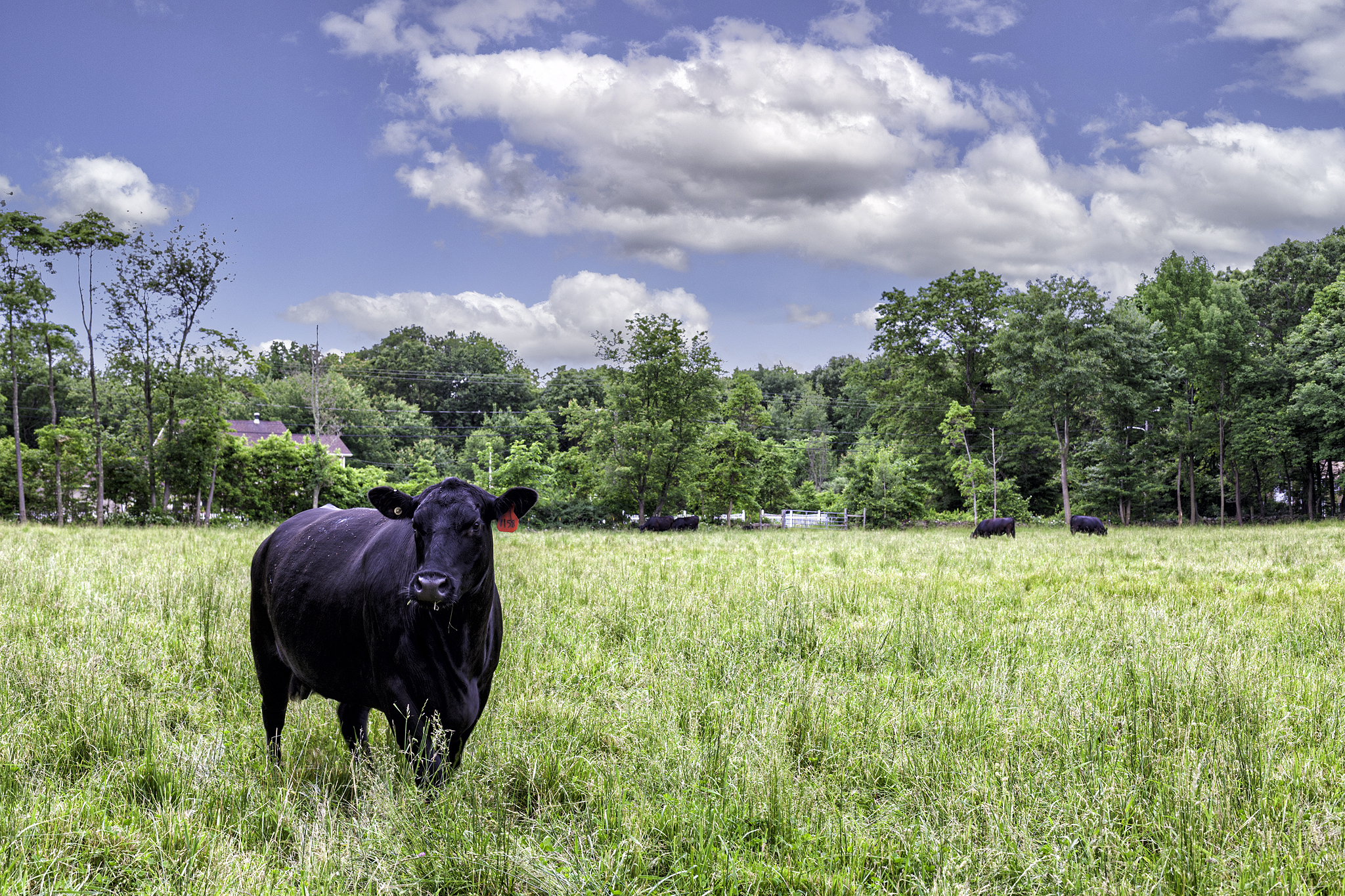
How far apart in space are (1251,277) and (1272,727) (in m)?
61.6

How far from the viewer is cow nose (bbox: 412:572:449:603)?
279cm

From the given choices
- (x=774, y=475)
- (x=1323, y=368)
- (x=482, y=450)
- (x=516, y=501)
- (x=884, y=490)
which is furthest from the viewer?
(x=482, y=450)

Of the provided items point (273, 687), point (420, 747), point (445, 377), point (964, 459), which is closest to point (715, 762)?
point (420, 747)

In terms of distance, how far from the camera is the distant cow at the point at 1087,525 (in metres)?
31.6

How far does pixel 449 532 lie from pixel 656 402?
3434cm

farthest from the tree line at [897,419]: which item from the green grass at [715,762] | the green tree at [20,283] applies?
the green grass at [715,762]

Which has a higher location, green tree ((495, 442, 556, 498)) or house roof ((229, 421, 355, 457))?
house roof ((229, 421, 355, 457))

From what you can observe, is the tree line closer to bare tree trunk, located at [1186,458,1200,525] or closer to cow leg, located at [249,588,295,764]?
bare tree trunk, located at [1186,458,1200,525]

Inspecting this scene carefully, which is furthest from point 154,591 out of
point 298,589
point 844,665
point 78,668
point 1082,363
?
point 1082,363

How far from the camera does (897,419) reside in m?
49.5

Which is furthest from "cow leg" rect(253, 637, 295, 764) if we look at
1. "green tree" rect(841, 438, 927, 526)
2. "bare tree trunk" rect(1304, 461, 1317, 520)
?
"bare tree trunk" rect(1304, 461, 1317, 520)

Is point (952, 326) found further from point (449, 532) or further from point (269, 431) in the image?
point (269, 431)

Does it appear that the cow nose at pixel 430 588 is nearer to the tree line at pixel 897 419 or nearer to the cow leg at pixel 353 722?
the cow leg at pixel 353 722

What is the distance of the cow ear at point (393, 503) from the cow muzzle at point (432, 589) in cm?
58
